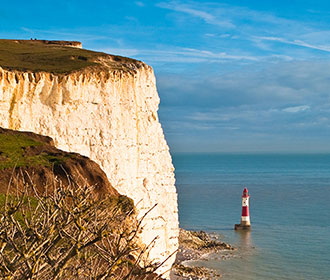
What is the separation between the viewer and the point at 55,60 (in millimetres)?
30484

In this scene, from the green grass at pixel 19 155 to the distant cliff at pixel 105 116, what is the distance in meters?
3.28

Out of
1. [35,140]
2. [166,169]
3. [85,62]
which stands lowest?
[35,140]

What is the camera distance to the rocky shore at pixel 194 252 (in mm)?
34562

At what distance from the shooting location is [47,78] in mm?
26234

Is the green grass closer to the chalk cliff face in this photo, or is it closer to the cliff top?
the chalk cliff face

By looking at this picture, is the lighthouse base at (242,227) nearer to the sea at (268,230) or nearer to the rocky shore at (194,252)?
the sea at (268,230)

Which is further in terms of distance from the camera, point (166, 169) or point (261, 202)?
point (261, 202)

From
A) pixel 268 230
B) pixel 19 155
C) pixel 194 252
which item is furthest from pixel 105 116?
pixel 268 230

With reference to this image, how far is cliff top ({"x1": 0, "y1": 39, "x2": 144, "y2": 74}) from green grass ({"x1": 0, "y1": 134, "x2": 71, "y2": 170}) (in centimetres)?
561

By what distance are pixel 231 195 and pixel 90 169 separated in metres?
63.7

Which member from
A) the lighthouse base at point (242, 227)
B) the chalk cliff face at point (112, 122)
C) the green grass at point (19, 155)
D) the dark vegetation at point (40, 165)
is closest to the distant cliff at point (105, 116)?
the chalk cliff face at point (112, 122)

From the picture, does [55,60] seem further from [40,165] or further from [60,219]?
[60,219]

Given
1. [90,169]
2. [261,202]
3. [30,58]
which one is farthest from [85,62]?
[261,202]

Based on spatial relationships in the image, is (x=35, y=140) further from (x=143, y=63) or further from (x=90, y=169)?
(x=143, y=63)
